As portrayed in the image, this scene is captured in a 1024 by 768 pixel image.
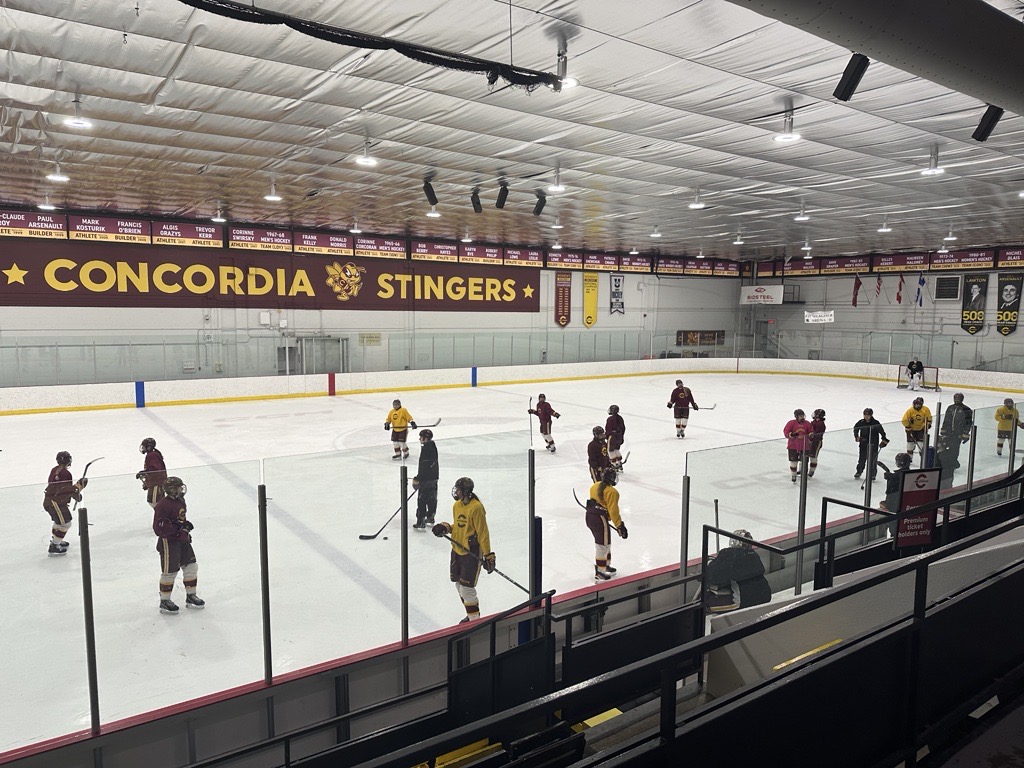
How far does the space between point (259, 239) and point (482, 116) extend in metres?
13.6

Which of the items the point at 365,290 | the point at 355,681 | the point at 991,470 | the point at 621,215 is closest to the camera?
the point at 355,681

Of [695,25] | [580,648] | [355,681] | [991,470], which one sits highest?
[695,25]

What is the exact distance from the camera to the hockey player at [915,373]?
25531mm

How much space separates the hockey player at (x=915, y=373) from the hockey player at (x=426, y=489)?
24.9 meters

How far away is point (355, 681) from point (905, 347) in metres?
30.6

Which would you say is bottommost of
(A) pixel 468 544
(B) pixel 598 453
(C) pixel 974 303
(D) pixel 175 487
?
(A) pixel 468 544

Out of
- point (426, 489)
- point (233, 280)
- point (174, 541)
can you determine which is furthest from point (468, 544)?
point (233, 280)

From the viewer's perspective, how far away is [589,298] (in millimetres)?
30469

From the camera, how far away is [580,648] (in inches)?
215

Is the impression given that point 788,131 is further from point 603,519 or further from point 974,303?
point 974,303

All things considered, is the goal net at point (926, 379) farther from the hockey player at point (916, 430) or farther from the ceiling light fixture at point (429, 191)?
the ceiling light fixture at point (429, 191)

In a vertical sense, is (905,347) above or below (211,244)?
below

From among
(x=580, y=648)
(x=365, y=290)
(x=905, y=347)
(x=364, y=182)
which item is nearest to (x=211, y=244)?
(x=365, y=290)

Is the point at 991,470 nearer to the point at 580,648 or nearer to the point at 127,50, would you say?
the point at 580,648
